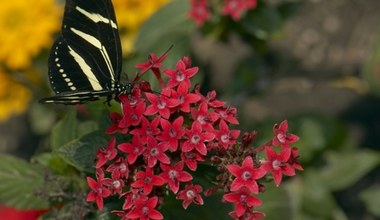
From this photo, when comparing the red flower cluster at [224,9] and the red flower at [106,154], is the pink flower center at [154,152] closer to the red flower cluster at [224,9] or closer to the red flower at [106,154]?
the red flower at [106,154]

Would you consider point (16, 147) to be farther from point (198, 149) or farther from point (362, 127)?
point (198, 149)

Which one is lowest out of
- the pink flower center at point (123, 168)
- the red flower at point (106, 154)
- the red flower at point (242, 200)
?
the red flower at point (242, 200)

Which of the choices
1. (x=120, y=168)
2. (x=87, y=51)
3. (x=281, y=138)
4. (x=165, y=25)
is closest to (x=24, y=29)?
(x=165, y=25)

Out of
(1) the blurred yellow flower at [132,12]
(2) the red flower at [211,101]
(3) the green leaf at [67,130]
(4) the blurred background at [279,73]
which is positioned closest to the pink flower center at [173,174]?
(2) the red flower at [211,101]

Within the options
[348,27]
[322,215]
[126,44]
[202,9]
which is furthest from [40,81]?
[348,27]

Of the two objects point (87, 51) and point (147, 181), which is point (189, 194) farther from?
point (87, 51)

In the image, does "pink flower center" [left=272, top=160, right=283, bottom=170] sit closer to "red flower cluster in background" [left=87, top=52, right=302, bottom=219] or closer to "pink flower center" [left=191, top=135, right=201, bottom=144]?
"red flower cluster in background" [left=87, top=52, right=302, bottom=219]

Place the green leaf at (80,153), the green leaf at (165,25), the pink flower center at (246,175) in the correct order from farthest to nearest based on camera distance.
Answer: the green leaf at (165,25), the green leaf at (80,153), the pink flower center at (246,175)

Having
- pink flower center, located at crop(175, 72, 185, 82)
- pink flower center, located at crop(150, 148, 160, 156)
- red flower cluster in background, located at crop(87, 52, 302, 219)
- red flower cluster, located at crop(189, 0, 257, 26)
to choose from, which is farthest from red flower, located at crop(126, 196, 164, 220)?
red flower cluster, located at crop(189, 0, 257, 26)
